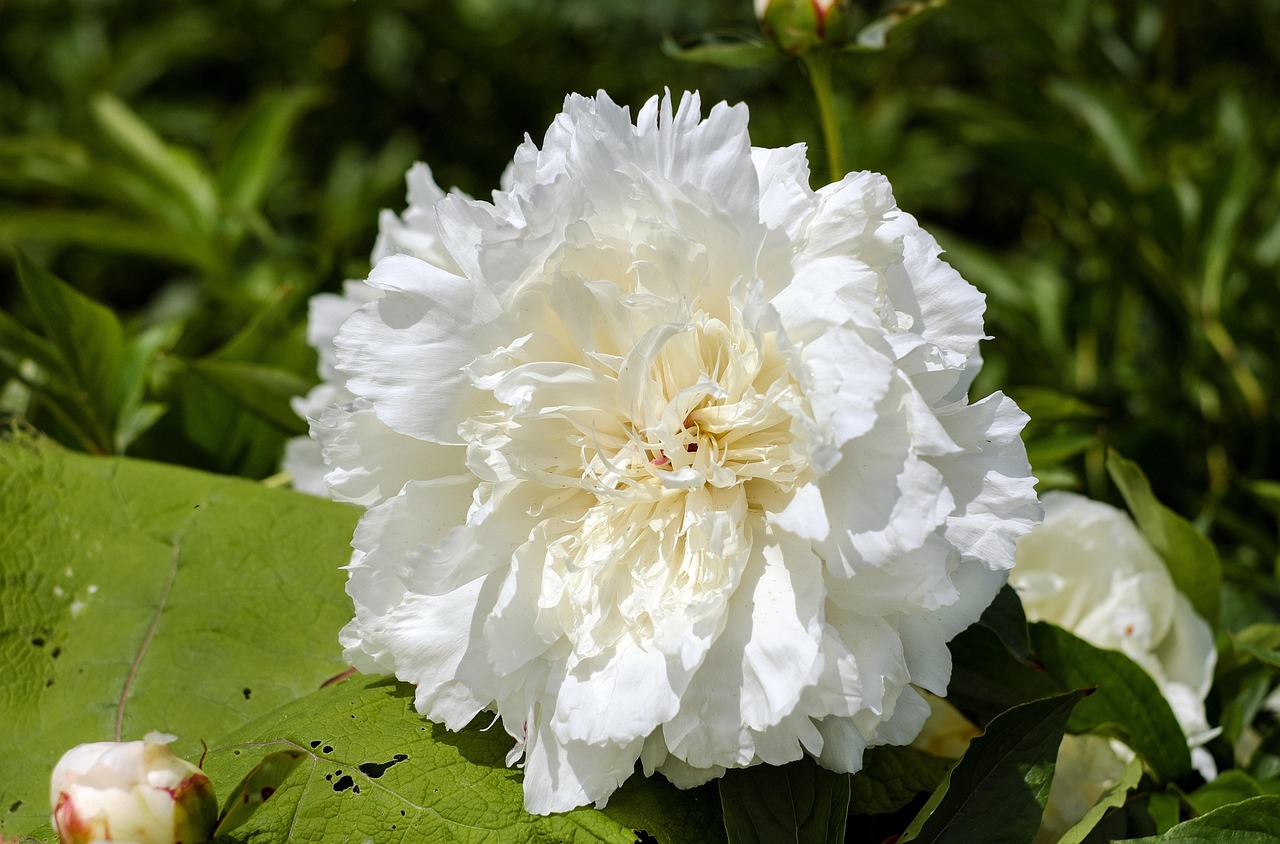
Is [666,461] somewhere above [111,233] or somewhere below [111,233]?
above

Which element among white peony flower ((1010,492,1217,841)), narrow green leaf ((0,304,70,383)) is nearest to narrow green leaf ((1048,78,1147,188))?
white peony flower ((1010,492,1217,841))

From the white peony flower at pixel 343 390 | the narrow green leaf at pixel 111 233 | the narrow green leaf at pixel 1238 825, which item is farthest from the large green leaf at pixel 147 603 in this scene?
the narrow green leaf at pixel 111 233

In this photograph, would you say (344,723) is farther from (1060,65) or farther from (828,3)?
(1060,65)

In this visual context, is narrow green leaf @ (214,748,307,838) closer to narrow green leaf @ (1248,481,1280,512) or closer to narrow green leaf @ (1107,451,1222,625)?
narrow green leaf @ (1107,451,1222,625)

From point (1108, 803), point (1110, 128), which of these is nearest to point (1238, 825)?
point (1108, 803)

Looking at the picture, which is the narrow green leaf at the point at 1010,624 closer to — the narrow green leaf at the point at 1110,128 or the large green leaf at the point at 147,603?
the large green leaf at the point at 147,603

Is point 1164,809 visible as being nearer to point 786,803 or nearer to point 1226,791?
point 1226,791

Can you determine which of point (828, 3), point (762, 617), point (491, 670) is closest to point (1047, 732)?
point (762, 617)
